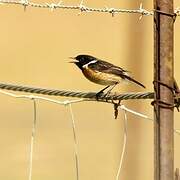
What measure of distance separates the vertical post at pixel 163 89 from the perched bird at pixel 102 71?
2.08 ft

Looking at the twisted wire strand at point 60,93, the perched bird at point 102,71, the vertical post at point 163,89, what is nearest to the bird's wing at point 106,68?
the perched bird at point 102,71

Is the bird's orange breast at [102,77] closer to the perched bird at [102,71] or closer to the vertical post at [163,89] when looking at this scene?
the perched bird at [102,71]

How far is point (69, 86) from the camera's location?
104 inches

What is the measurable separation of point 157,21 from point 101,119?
1445mm

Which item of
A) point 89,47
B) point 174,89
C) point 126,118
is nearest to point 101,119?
point 126,118

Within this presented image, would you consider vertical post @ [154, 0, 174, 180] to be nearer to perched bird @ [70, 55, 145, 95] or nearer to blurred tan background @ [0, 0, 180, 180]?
perched bird @ [70, 55, 145, 95]

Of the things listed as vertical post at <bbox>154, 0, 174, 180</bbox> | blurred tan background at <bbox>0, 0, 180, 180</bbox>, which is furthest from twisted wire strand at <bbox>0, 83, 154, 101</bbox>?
blurred tan background at <bbox>0, 0, 180, 180</bbox>

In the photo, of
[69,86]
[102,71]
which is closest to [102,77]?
[102,71]

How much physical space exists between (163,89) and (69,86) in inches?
54.3

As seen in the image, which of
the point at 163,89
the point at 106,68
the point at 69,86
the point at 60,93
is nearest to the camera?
the point at 163,89

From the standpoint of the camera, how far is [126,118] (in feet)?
8.63

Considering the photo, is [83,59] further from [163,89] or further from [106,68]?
[163,89]

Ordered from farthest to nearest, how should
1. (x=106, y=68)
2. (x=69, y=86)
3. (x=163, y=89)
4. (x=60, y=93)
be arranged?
(x=69, y=86) → (x=106, y=68) → (x=60, y=93) → (x=163, y=89)

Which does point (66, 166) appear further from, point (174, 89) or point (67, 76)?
point (174, 89)
